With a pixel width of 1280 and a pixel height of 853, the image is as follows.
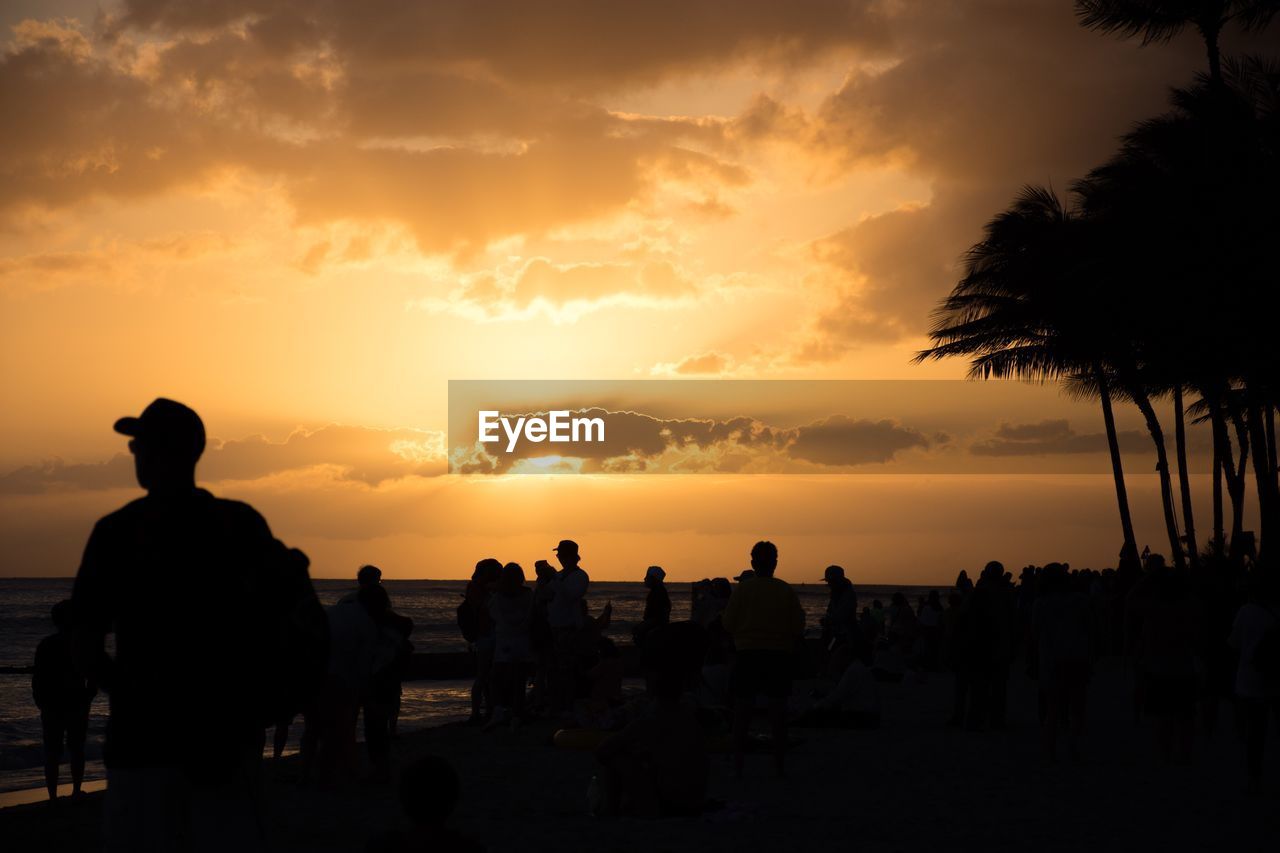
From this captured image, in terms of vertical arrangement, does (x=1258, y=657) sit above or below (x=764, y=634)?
below

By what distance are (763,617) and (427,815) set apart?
683 cm

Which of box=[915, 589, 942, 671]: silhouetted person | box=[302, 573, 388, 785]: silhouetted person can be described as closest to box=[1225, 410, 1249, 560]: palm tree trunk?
box=[915, 589, 942, 671]: silhouetted person

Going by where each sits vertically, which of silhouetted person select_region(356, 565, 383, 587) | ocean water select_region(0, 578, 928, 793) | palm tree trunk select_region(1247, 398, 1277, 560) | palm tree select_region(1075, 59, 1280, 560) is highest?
A: palm tree select_region(1075, 59, 1280, 560)

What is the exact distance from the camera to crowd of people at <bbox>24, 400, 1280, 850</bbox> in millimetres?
3582

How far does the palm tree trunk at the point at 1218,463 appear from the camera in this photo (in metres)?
35.3

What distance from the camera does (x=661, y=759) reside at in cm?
793

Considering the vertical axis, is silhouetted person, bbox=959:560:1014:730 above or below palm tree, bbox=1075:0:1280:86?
below

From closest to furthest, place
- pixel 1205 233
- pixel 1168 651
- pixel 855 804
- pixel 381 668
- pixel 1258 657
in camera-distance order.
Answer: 1. pixel 1258 657
2. pixel 855 804
3. pixel 381 668
4. pixel 1168 651
5. pixel 1205 233

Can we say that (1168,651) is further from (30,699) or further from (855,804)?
(30,699)

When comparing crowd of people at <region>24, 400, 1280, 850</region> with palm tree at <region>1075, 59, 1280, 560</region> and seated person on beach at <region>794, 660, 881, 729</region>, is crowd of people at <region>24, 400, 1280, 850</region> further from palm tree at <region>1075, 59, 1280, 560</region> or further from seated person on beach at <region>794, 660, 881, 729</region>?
palm tree at <region>1075, 59, 1280, 560</region>

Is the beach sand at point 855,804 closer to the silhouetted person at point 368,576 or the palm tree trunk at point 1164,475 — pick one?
the silhouetted person at point 368,576

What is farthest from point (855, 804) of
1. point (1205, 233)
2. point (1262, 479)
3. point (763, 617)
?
point (1262, 479)

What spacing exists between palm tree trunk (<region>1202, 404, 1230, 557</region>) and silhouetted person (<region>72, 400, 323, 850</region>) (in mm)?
29075

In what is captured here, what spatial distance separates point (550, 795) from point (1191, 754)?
631cm
